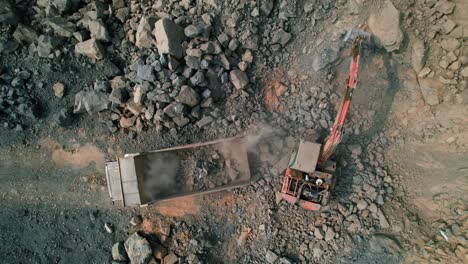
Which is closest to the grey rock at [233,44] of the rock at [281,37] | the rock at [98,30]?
the rock at [281,37]

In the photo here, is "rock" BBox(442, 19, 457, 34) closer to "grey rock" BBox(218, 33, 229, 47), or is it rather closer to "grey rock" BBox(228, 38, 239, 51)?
"grey rock" BBox(228, 38, 239, 51)

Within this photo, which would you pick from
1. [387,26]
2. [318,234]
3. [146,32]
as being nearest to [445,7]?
[387,26]

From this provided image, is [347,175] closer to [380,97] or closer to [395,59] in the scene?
[380,97]

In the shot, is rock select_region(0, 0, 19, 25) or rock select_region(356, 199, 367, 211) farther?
rock select_region(0, 0, 19, 25)

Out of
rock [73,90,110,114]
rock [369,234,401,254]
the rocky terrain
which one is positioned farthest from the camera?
rock [73,90,110,114]

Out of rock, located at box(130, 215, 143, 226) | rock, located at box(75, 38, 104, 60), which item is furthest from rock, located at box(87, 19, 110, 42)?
rock, located at box(130, 215, 143, 226)

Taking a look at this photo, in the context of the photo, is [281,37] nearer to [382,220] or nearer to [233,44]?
[233,44]

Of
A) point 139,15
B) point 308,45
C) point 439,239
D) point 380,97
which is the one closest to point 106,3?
point 139,15
